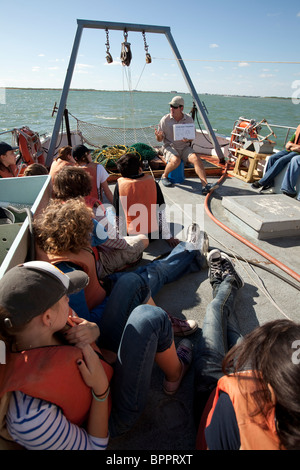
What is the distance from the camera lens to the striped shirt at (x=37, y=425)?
2.37ft

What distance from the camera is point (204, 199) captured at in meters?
4.05

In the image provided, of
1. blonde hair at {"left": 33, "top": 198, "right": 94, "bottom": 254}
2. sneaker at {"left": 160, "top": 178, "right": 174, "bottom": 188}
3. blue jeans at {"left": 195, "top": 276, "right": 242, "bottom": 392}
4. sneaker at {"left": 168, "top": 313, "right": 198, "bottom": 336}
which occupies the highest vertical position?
blonde hair at {"left": 33, "top": 198, "right": 94, "bottom": 254}

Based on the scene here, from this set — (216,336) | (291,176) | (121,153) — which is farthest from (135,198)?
(121,153)

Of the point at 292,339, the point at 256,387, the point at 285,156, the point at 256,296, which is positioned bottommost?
the point at 256,296

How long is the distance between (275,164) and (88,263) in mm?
3576

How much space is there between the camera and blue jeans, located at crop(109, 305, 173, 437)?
106cm

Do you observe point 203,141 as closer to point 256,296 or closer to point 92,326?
point 256,296

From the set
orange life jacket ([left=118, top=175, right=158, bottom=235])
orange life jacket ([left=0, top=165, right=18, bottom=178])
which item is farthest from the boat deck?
orange life jacket ([left=0, top=165, right=18, bottom=178])

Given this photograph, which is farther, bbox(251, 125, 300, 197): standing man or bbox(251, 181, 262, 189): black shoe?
bbox(251, 181, 262, 189): black shoe

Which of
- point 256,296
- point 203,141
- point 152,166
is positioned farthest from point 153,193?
point 203,141

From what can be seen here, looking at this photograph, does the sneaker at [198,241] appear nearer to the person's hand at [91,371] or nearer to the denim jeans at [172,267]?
the denim jeans at [172,267]

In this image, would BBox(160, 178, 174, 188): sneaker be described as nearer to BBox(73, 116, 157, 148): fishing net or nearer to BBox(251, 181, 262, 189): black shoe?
BBox(251, 181, 262, 189): black shoe

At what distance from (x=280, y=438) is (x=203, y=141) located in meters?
6.98

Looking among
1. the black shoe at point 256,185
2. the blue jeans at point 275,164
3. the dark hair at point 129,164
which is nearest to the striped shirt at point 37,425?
the dark hair at point 129,164
